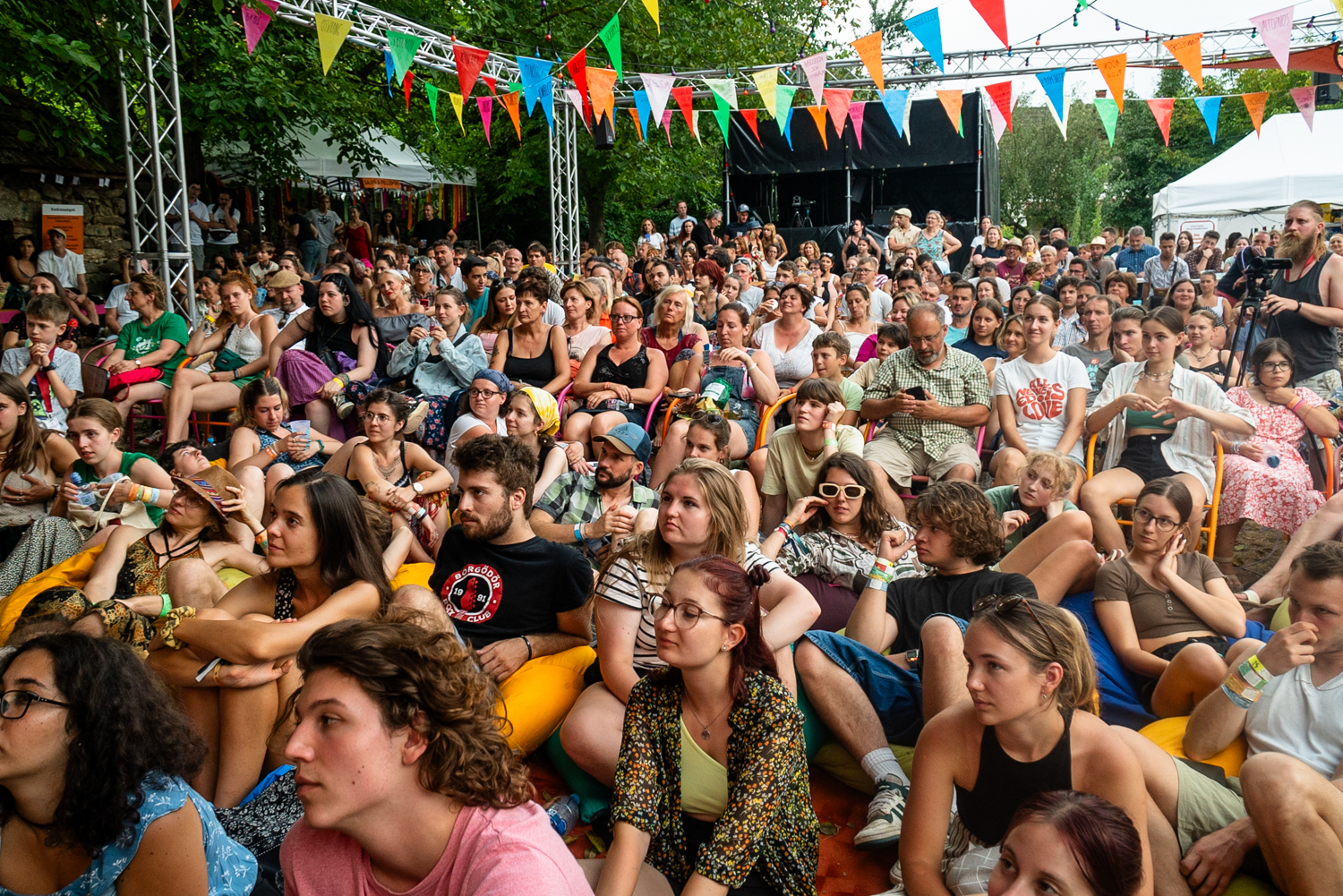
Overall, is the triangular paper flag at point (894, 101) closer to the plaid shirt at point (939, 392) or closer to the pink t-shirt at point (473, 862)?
the plaid shirt at point (939, 392)

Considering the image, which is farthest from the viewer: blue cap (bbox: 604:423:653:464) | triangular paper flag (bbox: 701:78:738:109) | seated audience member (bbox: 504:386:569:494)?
triangular paper flag (bbox: 701:78:738:109)

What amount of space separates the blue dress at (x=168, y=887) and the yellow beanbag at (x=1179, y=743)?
233cm

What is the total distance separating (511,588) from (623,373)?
261 cm

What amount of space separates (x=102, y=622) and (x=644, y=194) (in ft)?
55.1

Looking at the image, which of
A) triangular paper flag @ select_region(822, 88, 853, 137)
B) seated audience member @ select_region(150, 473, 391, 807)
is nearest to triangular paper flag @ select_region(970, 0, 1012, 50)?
triangular paper flag @ select_region(822, 88, 853, 137)

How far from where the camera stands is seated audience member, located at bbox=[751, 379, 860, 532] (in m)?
4.36

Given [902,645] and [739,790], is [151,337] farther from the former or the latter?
[739,790]

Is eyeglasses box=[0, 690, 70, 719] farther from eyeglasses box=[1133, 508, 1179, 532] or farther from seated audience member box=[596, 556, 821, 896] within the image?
eyeglasses box=[1133, 508, 1179, 532]

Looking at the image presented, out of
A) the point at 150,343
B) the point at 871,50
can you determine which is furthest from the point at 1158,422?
the point at 150,343

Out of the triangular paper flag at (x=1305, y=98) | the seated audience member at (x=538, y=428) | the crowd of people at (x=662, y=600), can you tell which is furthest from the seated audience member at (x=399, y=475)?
the triangular paper flag at (x=1305, y=98)

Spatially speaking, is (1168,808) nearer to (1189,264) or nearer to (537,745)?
(537,745)

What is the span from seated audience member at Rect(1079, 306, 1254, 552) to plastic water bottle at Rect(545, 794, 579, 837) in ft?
8.74

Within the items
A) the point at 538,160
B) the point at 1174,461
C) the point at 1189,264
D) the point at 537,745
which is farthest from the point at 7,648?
the point at 538,160

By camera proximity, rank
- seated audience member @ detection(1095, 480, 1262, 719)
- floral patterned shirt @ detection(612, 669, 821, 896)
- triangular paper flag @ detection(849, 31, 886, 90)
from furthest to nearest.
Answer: triangular paper flag @ detection(849, 31, 886, 90)
seated audience member @ detection(1095, 480, 1262, 719)
floral patterned shirt @ detection(612, 669, 821, 896)
